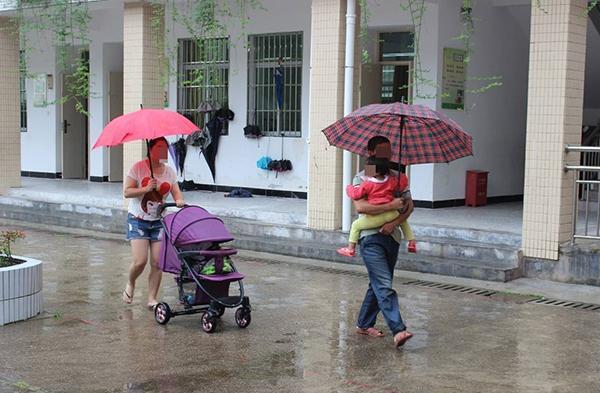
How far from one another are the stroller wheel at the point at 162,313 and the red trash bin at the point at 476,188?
6.96 metres

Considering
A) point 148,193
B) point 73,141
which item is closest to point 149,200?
point 148,193

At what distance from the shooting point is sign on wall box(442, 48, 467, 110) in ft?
41.7

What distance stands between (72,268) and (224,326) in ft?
11.1

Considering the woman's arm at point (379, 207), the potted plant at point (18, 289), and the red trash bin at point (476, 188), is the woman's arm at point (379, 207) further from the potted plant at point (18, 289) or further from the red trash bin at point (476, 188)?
the red trash bin at point (476, 188)

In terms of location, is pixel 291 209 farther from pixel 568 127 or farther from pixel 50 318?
pixel 50 318

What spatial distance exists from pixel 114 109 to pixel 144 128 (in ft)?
35.1

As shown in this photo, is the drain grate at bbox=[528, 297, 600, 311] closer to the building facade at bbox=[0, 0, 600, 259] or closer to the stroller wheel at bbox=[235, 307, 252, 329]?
the building facade at bbox=[0, 0, 600, 259]

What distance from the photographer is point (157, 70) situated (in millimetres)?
13391

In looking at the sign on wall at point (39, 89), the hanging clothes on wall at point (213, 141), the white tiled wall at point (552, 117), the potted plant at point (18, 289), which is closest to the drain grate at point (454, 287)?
the white tiled wall at point (552, 117)

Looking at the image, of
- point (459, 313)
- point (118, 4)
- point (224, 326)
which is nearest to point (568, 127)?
point (459, 313)

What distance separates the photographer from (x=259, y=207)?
12836mm

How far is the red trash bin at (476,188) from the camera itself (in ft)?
42.6

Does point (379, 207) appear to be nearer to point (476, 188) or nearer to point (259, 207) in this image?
point (259, 207)

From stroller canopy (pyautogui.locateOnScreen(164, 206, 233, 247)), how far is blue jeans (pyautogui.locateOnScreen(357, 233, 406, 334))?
1.16m
